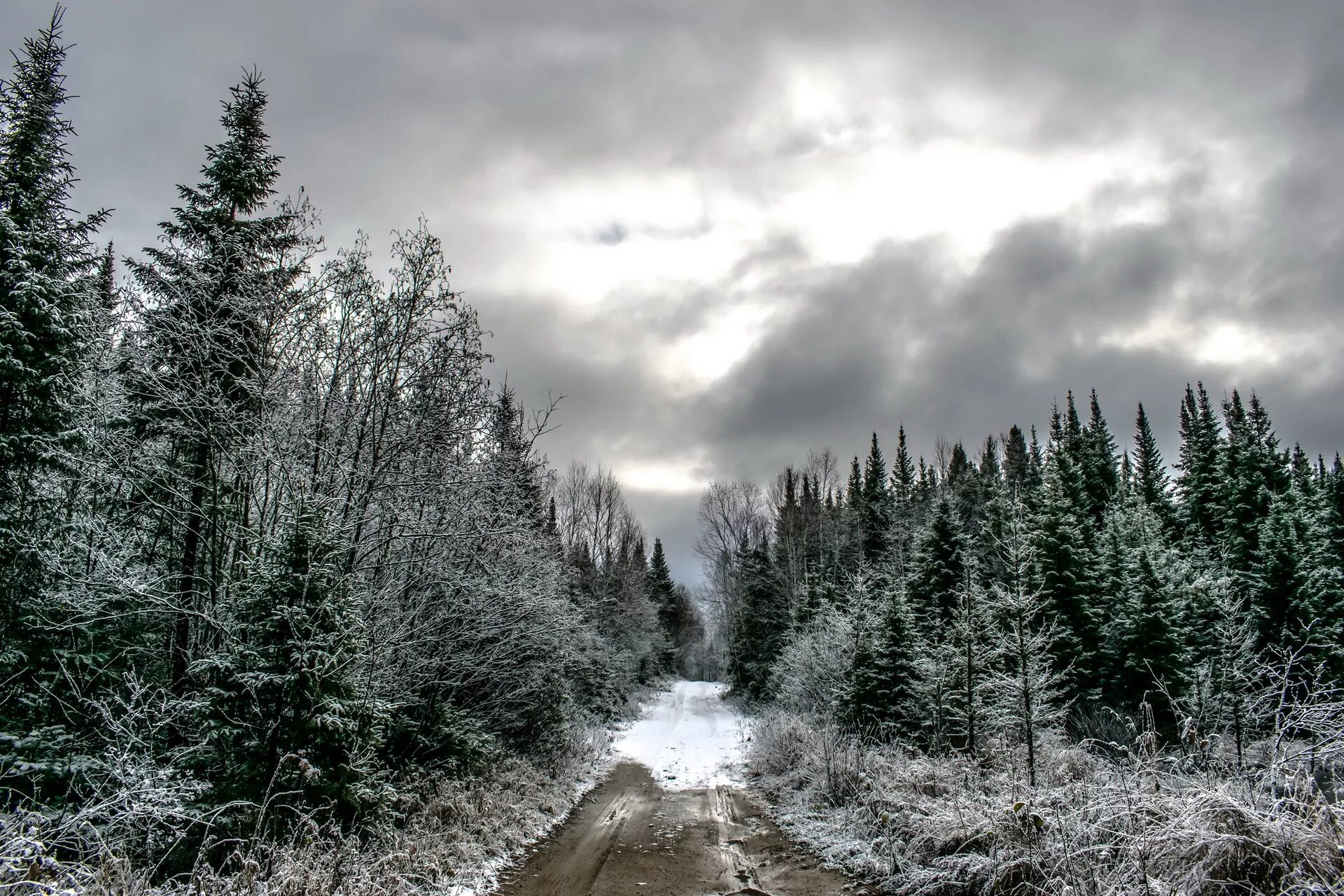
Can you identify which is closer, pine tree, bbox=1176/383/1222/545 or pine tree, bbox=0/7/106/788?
pine tree, bbox=0/7/106/788

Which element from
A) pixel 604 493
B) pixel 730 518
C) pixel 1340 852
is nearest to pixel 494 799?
pixel 1340 852

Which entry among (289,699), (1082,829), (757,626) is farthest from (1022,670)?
(757,626)

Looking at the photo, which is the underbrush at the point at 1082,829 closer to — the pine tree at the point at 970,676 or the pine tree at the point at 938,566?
the pine tree at the point at 970,676

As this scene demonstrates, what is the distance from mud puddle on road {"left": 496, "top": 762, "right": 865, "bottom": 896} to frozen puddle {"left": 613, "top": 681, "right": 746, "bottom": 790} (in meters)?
3.06

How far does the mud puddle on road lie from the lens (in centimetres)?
785

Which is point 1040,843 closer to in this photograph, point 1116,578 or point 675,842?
point 675,842

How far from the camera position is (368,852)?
6.62 m

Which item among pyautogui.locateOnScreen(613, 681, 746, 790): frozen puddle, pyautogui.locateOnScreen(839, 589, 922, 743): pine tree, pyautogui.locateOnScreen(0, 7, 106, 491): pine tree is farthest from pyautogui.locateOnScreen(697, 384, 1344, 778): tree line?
pyautogui.locateOnScreen(0, 7, 106, 491): pine tree

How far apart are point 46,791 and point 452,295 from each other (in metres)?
8.06

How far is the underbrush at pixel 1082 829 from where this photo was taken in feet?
14.8

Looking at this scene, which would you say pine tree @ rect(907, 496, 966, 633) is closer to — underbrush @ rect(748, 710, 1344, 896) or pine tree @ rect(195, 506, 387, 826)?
underbrush @ rect(748, 710, 1344, 896)

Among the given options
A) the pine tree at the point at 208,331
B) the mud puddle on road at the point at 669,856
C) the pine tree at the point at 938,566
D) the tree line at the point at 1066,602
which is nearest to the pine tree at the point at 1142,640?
the tree line at the point at 1066,602

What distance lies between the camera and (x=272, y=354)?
9.55m

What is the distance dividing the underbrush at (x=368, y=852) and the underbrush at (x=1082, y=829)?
488 cm
